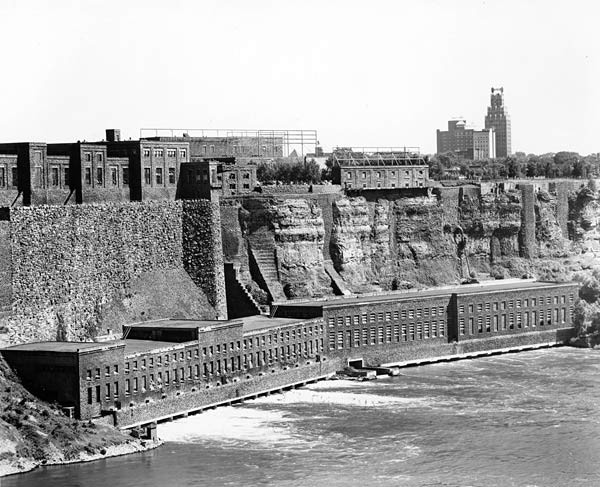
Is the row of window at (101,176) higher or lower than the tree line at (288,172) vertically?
lower

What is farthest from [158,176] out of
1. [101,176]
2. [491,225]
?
[491,225]

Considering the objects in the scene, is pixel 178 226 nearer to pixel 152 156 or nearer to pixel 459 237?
pixel 152 156

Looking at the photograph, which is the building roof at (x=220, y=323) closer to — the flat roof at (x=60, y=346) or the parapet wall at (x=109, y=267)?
the parapet wall at (x=109, y=267)

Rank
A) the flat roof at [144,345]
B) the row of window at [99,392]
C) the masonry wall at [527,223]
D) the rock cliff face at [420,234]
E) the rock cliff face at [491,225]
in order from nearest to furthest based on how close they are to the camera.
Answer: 1. the row of window at [99,392]
2. the flat roof at [144,345]
3. the rock cliff face at [420,234]
4. the rock cliff face at [491,225]
5. the masonry wall at [527,223]

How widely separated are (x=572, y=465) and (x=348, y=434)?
43.4ft

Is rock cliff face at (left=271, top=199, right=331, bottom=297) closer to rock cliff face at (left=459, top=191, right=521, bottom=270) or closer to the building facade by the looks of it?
the building facade

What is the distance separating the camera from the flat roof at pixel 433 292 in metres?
116

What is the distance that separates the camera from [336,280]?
420 ft

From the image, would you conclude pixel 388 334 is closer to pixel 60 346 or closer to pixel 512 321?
pixel 512 321

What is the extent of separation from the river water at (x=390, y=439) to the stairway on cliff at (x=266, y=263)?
14.9 meters

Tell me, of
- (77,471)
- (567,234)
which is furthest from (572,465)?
(567,234)

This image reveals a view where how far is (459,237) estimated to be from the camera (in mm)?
143875

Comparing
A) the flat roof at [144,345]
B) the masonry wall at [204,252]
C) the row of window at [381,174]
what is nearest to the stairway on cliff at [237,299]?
the masonry wall at [204,252]

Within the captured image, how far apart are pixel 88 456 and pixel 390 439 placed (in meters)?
16.4
